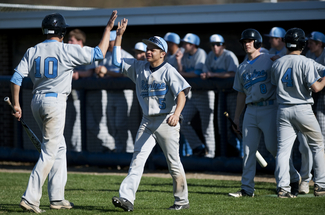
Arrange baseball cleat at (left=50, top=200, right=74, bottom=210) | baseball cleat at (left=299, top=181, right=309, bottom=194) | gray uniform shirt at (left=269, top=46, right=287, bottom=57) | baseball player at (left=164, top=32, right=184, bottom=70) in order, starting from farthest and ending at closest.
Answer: baseball player at (left=164, top=32, right=184, bottom=70)
gray uniform shirt at (left=269, top=46, right=287, bottom=57)
baseball cleat at (left=299, top=181, right=309, bottom=194)
baseball cleat at (left=50, top=200, right=74, bottom=210)

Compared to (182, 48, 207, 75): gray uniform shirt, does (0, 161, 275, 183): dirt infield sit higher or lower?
lower

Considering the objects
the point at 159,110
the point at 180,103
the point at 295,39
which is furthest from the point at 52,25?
the point at 295,39

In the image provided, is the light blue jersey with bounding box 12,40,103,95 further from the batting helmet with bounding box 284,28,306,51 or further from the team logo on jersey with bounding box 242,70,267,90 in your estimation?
the batting helmet with bounding box 284,28,306,51

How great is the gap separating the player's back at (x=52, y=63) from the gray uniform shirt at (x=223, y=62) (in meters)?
4.07

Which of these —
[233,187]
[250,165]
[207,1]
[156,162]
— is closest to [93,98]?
[156,162]

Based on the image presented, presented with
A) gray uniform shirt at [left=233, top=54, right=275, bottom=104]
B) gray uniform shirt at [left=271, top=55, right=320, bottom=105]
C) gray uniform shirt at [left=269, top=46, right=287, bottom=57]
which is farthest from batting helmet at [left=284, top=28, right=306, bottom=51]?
gray uniform shirt at [left=269, top=46, right=287, bottom=57]

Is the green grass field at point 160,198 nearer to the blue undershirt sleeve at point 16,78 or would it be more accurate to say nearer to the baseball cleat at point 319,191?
the baseball cleat at point 319,191

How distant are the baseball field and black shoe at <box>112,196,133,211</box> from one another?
135mm

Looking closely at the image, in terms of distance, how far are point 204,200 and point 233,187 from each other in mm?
1340

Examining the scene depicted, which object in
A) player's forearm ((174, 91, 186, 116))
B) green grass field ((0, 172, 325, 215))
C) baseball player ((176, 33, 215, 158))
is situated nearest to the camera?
player's forearm ((174, 91, 186, 116))

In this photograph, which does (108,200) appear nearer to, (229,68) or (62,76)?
(62,76)

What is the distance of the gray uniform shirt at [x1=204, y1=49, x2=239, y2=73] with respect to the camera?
8648 mm

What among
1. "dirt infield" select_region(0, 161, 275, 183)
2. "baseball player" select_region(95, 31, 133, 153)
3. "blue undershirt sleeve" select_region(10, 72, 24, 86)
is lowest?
"dirt infield" select_region(0, 161, 275, 183)

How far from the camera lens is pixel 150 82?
5070 millimetres
